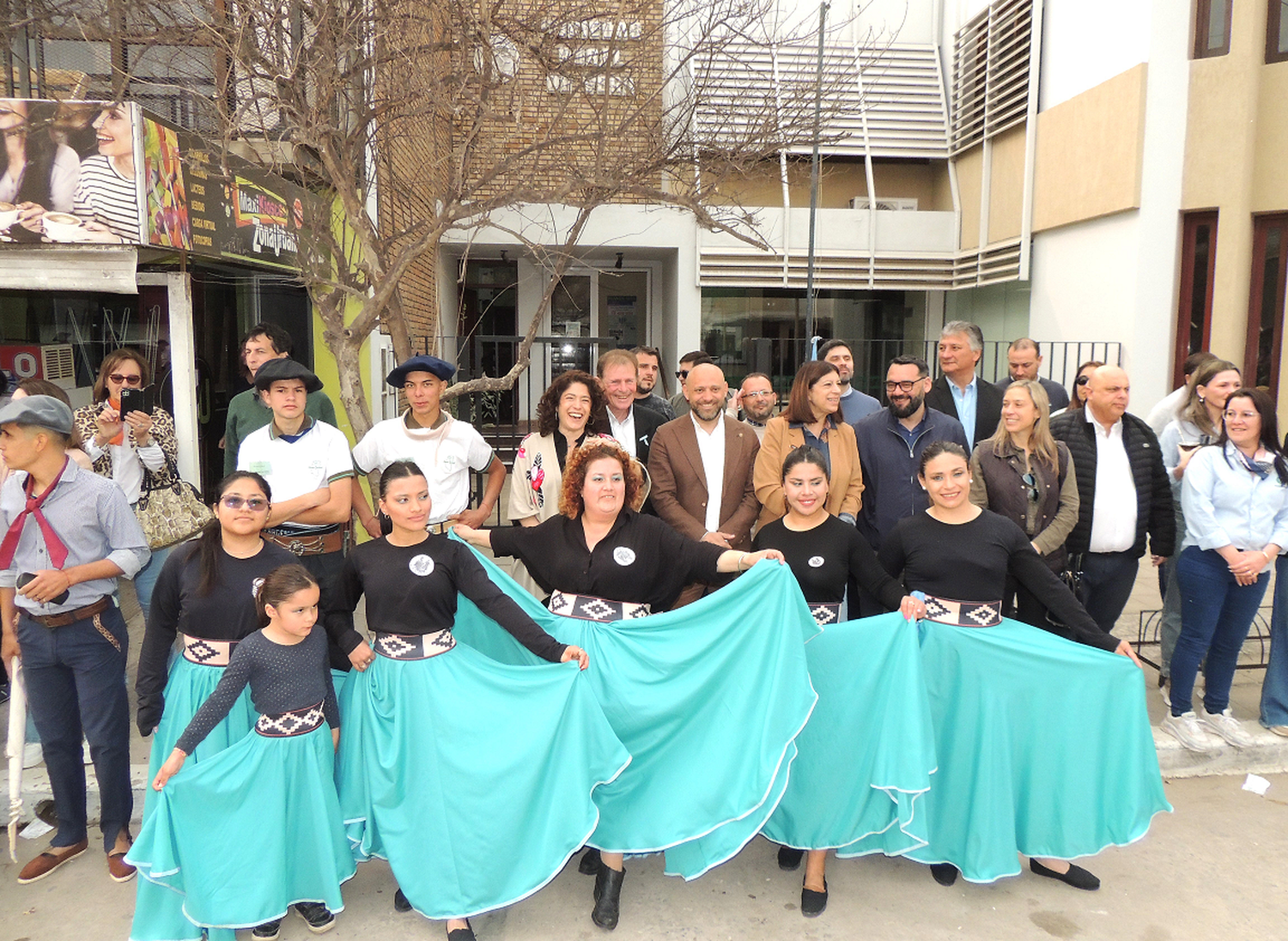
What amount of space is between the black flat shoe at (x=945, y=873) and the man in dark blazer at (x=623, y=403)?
2.55 meters

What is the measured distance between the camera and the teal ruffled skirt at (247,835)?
3.31 metres

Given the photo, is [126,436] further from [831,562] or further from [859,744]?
[859,744]

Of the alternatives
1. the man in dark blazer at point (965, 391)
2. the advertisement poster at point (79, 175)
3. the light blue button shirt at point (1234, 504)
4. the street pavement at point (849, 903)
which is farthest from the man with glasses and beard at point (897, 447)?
the advertisement poster at point (79, 175)

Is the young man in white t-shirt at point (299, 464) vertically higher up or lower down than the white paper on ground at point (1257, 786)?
higher up

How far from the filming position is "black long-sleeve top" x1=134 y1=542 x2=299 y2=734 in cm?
359

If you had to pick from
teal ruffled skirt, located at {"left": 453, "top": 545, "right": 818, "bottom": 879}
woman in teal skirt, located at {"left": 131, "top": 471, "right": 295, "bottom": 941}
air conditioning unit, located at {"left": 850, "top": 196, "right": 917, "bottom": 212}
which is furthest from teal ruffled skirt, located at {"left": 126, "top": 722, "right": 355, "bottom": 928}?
air conditioning unit, located at {"left": 850, "top": 196, "right": 917, "bottom": 212}

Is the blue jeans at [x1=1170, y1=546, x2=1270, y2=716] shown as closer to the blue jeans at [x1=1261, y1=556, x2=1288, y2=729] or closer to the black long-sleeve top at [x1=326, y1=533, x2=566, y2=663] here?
the blue jeans at [x1=1261, y1=556, x2=1288, y2=729]

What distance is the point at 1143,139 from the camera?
35.2ft

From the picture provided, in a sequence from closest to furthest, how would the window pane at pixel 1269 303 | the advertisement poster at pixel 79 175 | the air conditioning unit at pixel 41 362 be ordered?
1. the advertisement poster at pixel 79 175
2. the air conditioning unit at pixel 41 362
3. the window pane at pixel 1269 303

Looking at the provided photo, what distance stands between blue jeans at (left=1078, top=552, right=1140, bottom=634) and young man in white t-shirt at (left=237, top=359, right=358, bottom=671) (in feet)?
13.2

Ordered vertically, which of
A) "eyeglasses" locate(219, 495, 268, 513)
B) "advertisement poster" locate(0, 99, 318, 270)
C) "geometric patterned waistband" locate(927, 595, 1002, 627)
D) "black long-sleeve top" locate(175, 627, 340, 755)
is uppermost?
"advertisement poster" locate(0, 99, 318, 270)

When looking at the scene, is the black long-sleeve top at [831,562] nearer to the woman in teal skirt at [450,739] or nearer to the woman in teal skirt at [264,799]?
the woman in teal skirt at [450,739]

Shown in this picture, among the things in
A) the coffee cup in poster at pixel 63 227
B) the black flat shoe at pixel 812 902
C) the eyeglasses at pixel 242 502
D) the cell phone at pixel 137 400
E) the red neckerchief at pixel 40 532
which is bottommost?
the black flat shoe at pixel 812 902

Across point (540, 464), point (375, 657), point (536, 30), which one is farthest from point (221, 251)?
point (375, 657)
